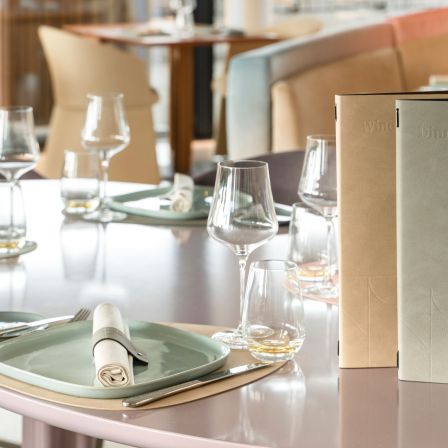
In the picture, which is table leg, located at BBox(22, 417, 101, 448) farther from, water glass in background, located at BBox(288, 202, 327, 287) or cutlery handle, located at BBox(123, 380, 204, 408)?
water glass in background, located at BBox(288, 202, 327, 287)

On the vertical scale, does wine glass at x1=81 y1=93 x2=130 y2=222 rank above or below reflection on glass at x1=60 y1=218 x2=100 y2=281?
above

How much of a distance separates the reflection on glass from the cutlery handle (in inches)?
18.8

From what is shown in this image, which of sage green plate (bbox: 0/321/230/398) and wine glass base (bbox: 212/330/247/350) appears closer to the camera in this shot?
sage green plate (bbox: 0/321/230/398)

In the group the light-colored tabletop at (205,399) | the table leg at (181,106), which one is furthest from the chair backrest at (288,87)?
the light-colored tabletop at (205,399)

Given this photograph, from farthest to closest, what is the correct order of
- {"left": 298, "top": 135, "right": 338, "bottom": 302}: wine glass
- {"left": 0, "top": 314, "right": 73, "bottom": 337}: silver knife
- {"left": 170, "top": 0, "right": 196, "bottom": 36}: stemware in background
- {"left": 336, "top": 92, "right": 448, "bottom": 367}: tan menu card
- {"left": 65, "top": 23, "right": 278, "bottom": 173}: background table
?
{"left": 170, "top": 0, "right": 196, "bottom": 36}: stemware in background → {"left": 65, "top": 23, "right": 278, "bottom": 173}: background table → {"left": 298, "top": 135, "right": 338, "bottom": 302}: wine glass → {"left": 0, "top": 314, "right": 73, "bottom": 337}: silver knife → {"left": 336, "top": 92, "right": 448, "bottom": 367}: tan menu card

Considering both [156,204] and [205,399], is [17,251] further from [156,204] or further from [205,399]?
[205,399]

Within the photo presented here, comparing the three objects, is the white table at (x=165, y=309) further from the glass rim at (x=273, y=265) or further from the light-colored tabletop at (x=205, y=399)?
the glass rim at (x=273, y=265)

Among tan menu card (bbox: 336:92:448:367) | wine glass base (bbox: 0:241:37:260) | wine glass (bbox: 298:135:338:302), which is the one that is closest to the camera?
tan menu card (bbox: 336:92:448:367)

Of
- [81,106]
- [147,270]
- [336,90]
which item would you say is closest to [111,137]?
[147,270]

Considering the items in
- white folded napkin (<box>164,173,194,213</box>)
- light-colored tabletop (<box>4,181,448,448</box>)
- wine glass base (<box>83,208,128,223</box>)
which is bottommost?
light-colored tabletop (<box>4,181,448,448</box>)

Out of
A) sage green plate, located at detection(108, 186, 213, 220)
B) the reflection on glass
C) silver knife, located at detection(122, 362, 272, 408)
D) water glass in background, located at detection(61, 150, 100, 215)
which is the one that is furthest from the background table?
silver knife, located at detection(122, 362, 272, 408)

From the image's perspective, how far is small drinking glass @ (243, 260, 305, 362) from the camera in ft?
3.76

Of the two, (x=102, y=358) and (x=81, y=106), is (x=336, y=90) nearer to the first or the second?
(x=81, y=106)

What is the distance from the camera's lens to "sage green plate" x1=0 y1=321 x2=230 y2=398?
1069mm
